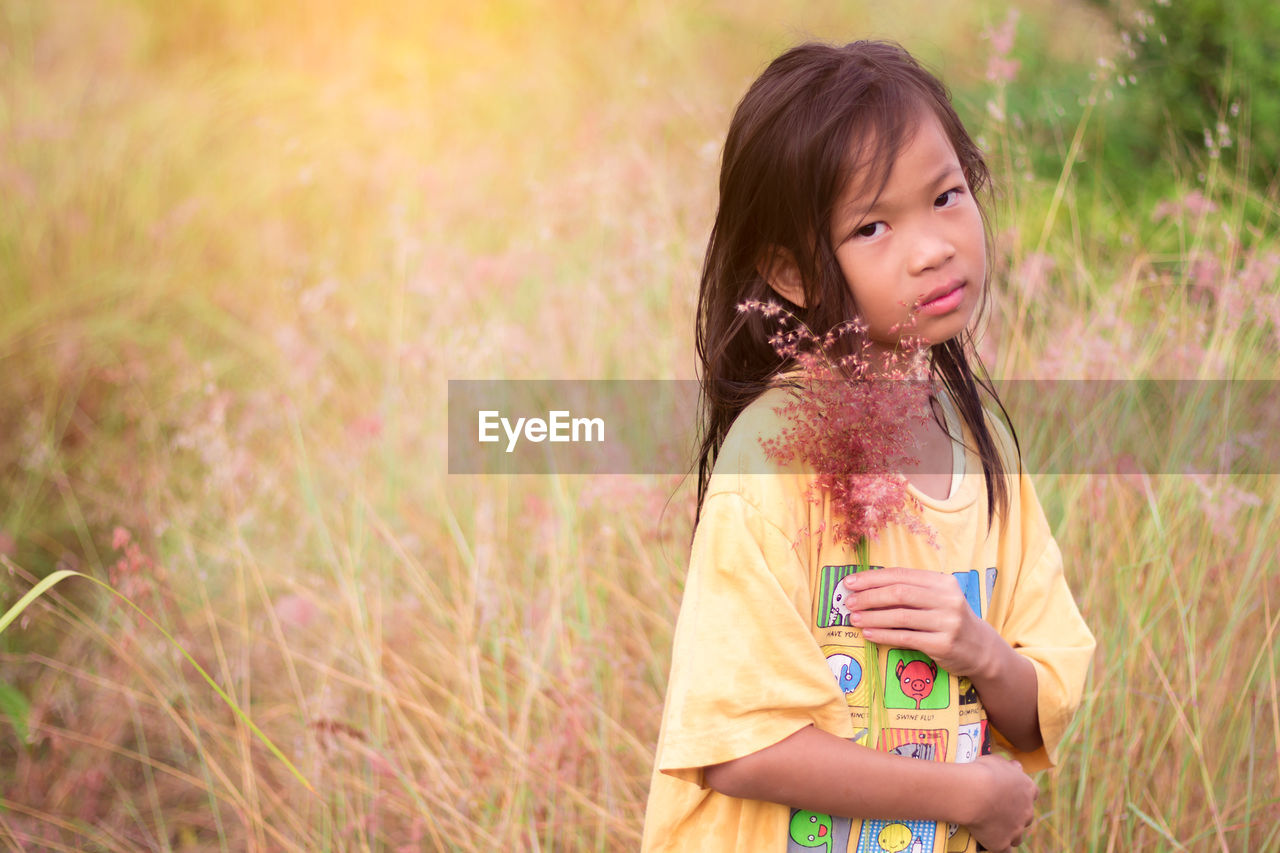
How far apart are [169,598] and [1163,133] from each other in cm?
284

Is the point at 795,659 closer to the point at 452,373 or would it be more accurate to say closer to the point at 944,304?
the point at 944,304

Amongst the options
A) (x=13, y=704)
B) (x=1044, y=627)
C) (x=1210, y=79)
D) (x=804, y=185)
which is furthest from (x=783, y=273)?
(x=1210, y=79)

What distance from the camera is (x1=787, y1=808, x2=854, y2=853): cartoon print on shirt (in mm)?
1054

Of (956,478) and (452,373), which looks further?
(452,373)

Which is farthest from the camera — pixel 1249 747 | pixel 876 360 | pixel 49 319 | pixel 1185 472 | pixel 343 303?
pixel 343 303

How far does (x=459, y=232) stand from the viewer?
3.21m

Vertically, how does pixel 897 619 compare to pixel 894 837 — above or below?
above

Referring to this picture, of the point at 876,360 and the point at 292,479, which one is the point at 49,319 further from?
the point at 876,360

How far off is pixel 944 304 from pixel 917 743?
446 mm

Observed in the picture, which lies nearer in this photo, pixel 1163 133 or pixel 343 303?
pixel 1163 133

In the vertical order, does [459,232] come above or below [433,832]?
above

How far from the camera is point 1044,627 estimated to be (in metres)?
1.22

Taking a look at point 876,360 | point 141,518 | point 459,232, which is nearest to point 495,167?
point 459,232

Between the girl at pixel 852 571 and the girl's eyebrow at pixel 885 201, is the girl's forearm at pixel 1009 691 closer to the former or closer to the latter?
the girl at pixel 852 571
